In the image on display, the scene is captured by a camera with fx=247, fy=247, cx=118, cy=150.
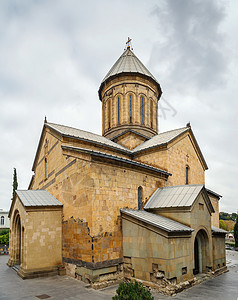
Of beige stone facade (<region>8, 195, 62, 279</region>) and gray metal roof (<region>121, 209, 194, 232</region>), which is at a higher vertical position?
gray metal roof (<region>121, 209, 194, 232</region>)

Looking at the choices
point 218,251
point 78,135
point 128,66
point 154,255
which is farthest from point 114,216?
point 128,66

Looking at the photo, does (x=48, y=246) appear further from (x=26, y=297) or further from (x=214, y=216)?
(x=214, y=216)

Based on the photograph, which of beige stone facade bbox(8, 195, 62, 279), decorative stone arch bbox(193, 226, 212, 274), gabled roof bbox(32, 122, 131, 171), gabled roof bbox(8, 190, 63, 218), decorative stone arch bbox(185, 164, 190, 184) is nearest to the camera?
beige stone facade bbox(8, 195, 62, 279)

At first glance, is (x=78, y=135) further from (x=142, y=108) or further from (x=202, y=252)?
(x=202, y=252)

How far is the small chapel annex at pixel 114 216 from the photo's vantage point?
8.91m

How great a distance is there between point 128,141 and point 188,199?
7296 millimetres

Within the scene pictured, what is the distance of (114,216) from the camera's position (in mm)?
9664

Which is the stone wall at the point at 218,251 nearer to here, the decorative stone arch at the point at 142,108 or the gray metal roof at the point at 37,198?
the gray metal roof at the point at 37,198

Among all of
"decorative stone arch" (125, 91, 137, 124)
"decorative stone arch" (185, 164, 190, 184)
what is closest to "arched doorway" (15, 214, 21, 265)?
"decorative stone arch" (125, 91, 137, 124)

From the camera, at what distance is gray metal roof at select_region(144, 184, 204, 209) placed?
10172mm

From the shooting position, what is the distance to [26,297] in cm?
777

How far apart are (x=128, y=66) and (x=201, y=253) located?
1369cm

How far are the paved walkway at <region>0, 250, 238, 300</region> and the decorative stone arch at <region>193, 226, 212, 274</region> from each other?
2.21ft

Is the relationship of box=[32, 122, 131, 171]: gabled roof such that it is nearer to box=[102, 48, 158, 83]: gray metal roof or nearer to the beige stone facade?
the beige stone facade
